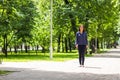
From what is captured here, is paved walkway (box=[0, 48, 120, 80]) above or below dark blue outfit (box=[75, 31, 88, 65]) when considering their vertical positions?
below

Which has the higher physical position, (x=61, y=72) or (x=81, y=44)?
(x=81, y=44)

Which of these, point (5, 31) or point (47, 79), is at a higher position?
point (5, 31)

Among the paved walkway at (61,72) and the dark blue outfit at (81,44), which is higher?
the dark blue outfit at (81,44)

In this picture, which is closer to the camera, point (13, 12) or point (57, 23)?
point (13, 12)

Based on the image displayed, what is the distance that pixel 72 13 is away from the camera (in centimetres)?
4475

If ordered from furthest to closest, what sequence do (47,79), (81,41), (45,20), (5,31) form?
1. (45,20)
2. (5,31)
3. (81,41)
4. (47,79)

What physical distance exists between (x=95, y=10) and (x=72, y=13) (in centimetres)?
387

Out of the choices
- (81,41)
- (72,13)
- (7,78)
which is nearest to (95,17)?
(72,13)

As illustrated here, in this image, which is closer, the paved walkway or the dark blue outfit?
the paved walkway

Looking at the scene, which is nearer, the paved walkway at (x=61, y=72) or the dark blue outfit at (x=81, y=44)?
the paved walkway at (x=61, y=72)

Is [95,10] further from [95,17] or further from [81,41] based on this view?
[81,41]

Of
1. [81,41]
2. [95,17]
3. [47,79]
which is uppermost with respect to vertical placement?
[95,17]

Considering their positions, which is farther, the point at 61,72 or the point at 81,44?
the point at 81,44

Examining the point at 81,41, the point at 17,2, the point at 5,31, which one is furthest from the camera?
the point at 17,2
